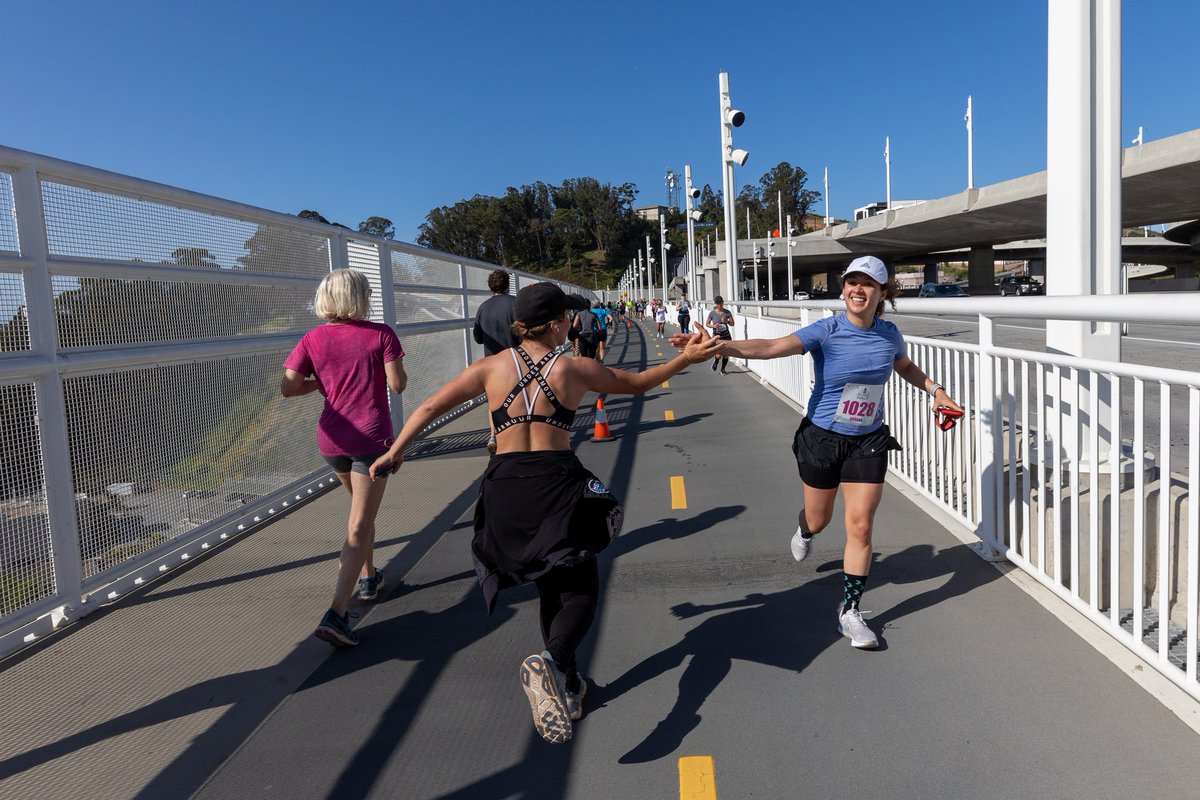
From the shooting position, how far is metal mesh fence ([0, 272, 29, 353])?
4.48m

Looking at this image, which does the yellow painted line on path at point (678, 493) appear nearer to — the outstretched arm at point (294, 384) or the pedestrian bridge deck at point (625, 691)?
the pedestrian bridge deck at point (625, 691)

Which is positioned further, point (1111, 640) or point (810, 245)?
point (810, 245)

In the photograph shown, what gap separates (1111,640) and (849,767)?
62.7 inches

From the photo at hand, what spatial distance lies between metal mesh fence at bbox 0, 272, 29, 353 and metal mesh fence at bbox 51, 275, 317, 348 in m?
0.08

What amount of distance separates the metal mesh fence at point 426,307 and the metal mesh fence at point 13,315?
616 centimetres

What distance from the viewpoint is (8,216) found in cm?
454

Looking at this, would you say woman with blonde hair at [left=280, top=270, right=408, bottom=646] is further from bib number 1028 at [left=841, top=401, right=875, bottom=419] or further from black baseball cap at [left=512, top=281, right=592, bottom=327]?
bib number 1028 at [left=841, top=401, right=875, bottom=419]

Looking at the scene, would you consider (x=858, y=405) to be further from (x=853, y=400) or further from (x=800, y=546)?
(x=800, y=546)

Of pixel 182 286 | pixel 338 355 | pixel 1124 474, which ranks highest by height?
pixel 182 286

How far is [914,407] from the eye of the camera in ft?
21.5

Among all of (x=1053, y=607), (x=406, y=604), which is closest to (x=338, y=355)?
(x=406, y=604)

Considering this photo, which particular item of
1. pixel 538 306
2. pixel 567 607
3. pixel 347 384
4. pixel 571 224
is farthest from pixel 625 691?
pixel 571 224

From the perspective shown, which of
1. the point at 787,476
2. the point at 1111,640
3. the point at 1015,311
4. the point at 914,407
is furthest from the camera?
the point at 787,476

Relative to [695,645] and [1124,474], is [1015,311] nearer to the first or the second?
[1124,474]
